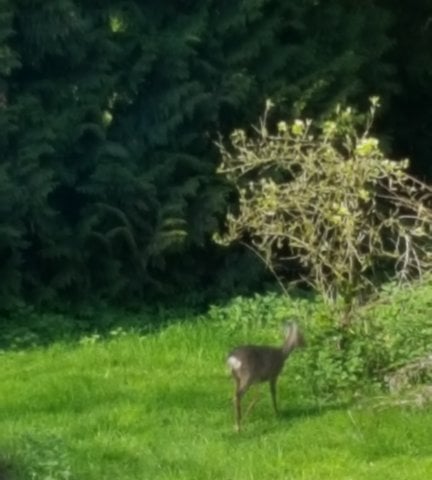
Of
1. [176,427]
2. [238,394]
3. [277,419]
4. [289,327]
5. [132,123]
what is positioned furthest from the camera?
[132,123]

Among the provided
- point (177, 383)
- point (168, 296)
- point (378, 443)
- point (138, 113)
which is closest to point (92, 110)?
point (138, 113)

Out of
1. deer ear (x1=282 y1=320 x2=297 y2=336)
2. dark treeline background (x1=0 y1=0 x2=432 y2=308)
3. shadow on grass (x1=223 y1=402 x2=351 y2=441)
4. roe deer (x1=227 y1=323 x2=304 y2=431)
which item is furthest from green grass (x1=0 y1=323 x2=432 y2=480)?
dark treeline background (x1=0 y1=0 x2=432 y2=308)

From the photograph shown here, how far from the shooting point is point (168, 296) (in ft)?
53.5

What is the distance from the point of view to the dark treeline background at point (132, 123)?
1520 cm

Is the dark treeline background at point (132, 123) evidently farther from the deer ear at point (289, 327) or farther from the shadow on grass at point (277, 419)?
the shadow on grass at point (277, 419)

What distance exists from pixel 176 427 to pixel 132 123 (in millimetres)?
6419

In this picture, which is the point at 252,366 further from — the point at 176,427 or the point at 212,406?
the point at 212,406

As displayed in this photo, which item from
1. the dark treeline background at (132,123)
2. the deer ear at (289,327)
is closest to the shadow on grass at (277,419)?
the deer ear at (289,327)

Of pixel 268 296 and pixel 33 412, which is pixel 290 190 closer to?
pixel 33 412

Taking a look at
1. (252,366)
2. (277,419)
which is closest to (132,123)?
(277,419)

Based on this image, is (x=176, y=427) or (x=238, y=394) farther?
(x=176, y=427)

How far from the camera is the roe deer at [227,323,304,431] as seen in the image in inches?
388

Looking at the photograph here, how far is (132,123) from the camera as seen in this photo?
16094 mm

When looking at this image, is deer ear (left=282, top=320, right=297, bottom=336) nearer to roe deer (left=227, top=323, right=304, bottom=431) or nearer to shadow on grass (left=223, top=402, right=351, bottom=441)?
roe deer (left=227, top=323, right=304, bottom=431)
